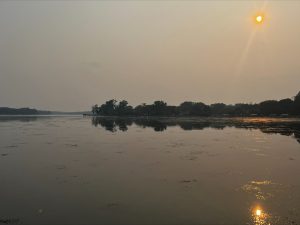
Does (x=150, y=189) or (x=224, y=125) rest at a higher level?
(x=224, y=125)

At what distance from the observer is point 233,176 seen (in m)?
19.1

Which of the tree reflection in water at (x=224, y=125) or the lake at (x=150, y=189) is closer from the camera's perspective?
the lake at (x=150, y=189)

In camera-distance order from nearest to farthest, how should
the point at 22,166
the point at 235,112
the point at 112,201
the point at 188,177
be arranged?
the point at 112,201
the point at 188,177
the point at 22,166
the point at 235,112

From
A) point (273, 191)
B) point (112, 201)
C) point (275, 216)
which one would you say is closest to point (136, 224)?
point (112, 201)

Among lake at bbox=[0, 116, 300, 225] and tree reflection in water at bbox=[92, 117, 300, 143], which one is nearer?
lake at bbox=[0, 116, 300, 225]

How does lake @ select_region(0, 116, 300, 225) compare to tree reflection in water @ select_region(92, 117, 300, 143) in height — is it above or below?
below

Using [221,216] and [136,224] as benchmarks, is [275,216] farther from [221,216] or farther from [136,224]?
[136,224]

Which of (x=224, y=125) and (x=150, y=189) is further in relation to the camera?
(x=224, y=125)

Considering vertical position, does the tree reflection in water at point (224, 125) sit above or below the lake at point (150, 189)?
above

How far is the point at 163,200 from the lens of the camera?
45.9ft

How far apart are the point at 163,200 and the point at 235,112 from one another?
189m

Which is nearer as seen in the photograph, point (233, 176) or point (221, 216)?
point (221, 216)

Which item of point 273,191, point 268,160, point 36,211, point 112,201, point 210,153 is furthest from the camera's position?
point 210,153

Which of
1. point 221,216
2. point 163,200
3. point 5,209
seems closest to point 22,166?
point 5,209
